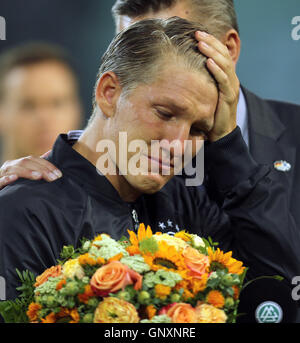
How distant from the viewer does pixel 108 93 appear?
7.23ft

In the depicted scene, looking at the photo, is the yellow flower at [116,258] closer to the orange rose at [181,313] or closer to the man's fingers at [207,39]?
the orange rose at [181,313]

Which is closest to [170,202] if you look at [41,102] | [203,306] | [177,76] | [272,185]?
[272,185]

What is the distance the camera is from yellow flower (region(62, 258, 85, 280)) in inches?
61.1

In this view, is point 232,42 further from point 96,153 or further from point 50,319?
point 50,319

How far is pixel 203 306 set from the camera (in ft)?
4.94

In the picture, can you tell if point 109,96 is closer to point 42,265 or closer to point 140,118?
point 140,118

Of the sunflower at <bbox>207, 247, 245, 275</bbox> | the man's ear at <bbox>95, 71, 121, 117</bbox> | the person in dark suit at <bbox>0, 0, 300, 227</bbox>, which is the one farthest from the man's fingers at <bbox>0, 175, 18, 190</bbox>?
the person in dark suit at <bbox>0, 0, 300, 227</bbox>

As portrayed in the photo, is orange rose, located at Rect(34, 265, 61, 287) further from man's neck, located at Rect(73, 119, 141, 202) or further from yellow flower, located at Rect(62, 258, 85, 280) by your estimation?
man's neck, located at Rect(73, 119, 141, 202)

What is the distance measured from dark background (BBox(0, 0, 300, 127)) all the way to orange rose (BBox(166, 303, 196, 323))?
4.42 m

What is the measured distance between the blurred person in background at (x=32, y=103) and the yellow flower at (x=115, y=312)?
10.3 ft

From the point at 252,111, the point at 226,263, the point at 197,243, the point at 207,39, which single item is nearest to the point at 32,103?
the point at 252,111

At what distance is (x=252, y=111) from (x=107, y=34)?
310cm

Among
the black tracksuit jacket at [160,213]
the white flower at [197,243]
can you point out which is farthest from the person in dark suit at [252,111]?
the white flower at [197,243]

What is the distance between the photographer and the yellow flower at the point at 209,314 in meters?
1.48
